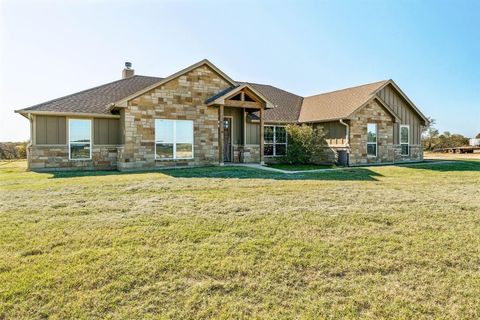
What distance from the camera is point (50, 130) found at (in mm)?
13969

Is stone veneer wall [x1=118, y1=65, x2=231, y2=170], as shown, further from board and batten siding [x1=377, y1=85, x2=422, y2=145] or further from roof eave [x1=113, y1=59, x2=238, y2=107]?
board and batten siding [x1=377, y1=85, x2=422, y2=145]

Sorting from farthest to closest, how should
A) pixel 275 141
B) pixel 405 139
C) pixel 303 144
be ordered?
pixel 405 139, pixel 275 141, pixel 303 144

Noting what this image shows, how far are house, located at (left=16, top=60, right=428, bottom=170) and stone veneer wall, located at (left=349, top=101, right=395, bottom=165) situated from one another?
0.06 m

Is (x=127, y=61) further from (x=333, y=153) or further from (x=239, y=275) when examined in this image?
(x=239, y=275)

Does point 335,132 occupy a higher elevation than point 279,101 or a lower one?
lower

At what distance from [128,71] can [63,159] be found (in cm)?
883

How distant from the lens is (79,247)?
14.0 feet

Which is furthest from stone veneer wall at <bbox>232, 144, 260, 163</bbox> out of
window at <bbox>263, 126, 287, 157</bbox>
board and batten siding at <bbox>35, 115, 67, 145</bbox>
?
board and batten siding at <bbox>35, 115, 67, 145</bbox>

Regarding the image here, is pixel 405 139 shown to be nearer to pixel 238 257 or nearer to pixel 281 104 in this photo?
pixel 281 104

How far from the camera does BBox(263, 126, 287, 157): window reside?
18.7 meters

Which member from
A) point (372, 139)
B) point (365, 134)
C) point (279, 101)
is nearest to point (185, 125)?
point (279, 101)

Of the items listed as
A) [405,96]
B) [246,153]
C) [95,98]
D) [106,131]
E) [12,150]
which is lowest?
[246,153]

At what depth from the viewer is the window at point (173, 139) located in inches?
561

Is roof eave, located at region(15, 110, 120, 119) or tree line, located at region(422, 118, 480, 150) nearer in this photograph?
roof eave, located at region(15, 110, 120, 119)
